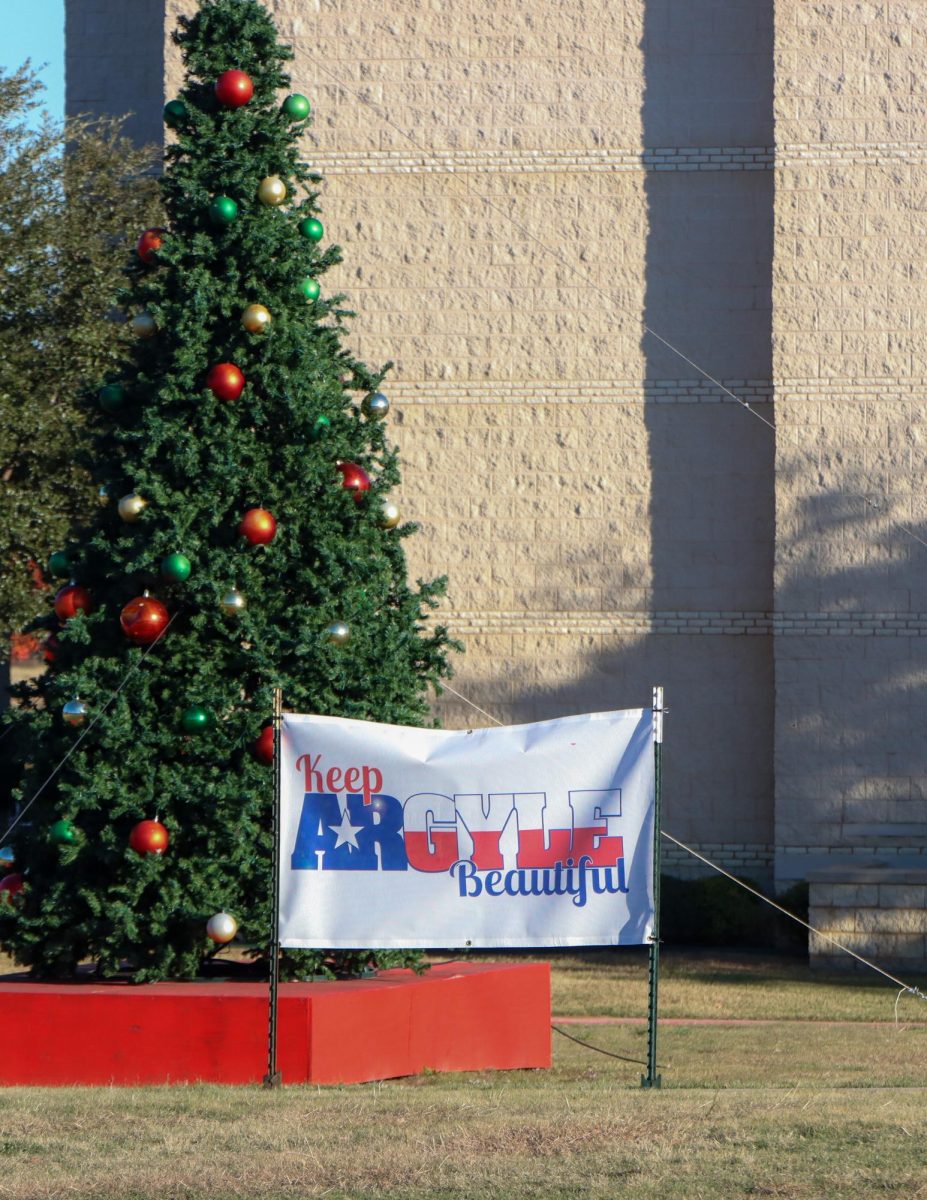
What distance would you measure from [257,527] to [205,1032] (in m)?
2.90

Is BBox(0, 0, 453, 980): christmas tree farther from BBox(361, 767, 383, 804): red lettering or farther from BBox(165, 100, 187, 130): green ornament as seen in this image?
BBox(361, 767, 383, 804): red lettering

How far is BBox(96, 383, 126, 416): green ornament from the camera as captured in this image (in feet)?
33.2

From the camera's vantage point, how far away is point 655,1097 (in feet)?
26.5

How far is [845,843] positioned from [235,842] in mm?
10512

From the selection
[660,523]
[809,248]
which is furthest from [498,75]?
[660,523]

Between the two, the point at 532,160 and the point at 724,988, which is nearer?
the point at 724,988

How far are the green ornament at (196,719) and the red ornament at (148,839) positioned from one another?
593mm

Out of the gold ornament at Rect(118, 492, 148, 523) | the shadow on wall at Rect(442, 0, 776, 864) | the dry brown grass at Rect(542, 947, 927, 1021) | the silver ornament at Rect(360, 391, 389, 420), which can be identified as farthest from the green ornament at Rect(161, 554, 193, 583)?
the shadow on wall at Rect(442, 0, 776, 864)

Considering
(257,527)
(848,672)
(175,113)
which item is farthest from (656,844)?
(848,672)

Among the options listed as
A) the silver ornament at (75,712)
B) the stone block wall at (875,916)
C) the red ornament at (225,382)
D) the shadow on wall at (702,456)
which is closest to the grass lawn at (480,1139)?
the silver ornament at (75,712)

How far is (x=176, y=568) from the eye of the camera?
9.51 meters

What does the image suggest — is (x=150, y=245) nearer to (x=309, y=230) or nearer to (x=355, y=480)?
(x=309, y=230)

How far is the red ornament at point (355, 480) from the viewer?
33.6 ft

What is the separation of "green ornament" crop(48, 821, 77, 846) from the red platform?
0.82 m
